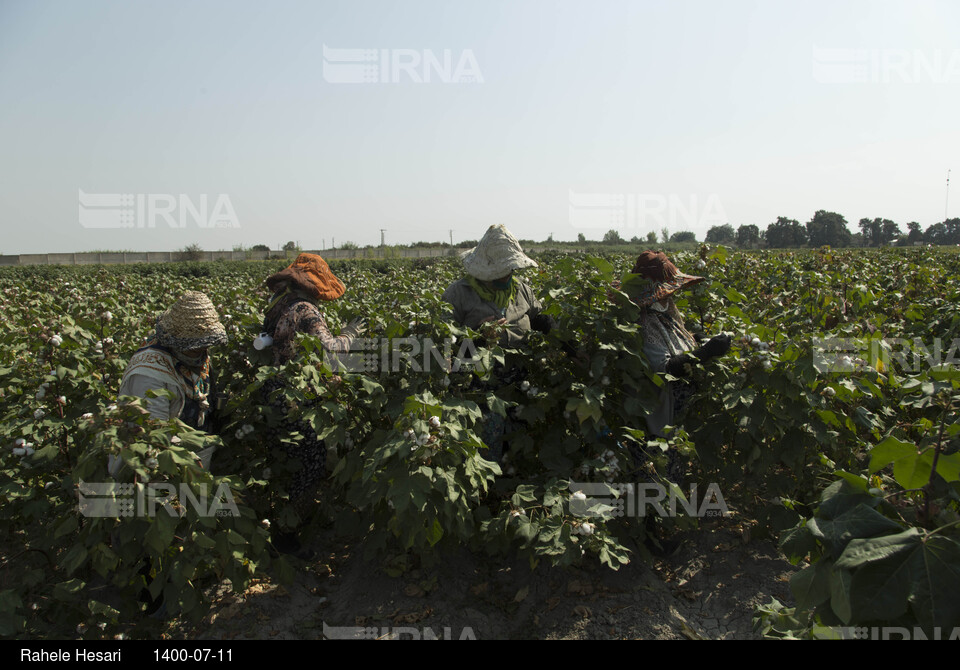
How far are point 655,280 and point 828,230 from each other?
54.6m

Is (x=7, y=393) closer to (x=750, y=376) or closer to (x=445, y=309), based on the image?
(x=445, y=309)

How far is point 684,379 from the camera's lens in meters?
3.05

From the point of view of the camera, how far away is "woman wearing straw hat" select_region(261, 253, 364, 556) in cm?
315

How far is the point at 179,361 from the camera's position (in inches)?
109

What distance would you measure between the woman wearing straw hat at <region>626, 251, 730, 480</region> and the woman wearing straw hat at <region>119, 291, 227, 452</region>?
7.92ft

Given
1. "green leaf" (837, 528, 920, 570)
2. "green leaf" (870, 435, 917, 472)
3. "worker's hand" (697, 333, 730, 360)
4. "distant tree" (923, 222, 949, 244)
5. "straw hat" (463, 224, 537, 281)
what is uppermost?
"distant tree" (923, 222, 949, 244)

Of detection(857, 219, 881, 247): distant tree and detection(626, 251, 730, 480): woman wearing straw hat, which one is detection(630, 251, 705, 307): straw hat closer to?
detection(626, 251, 730, 480): woman wearing straw hat

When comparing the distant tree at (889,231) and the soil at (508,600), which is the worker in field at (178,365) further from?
the distant tree at (889,231)

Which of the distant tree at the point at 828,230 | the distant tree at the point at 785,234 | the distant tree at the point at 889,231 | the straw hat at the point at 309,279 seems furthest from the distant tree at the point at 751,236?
the straw hat at the point at 309,279

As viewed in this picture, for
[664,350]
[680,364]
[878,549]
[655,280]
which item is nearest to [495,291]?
[655,280]

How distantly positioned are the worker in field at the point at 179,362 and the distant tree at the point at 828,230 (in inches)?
2071

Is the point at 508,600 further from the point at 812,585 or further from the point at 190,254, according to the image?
the point at 190,254

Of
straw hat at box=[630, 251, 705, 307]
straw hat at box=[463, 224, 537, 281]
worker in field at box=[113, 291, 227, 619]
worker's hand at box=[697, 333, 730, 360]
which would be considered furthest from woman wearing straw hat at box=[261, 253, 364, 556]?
worker's hand at box=[697, 333, 730, 360]
